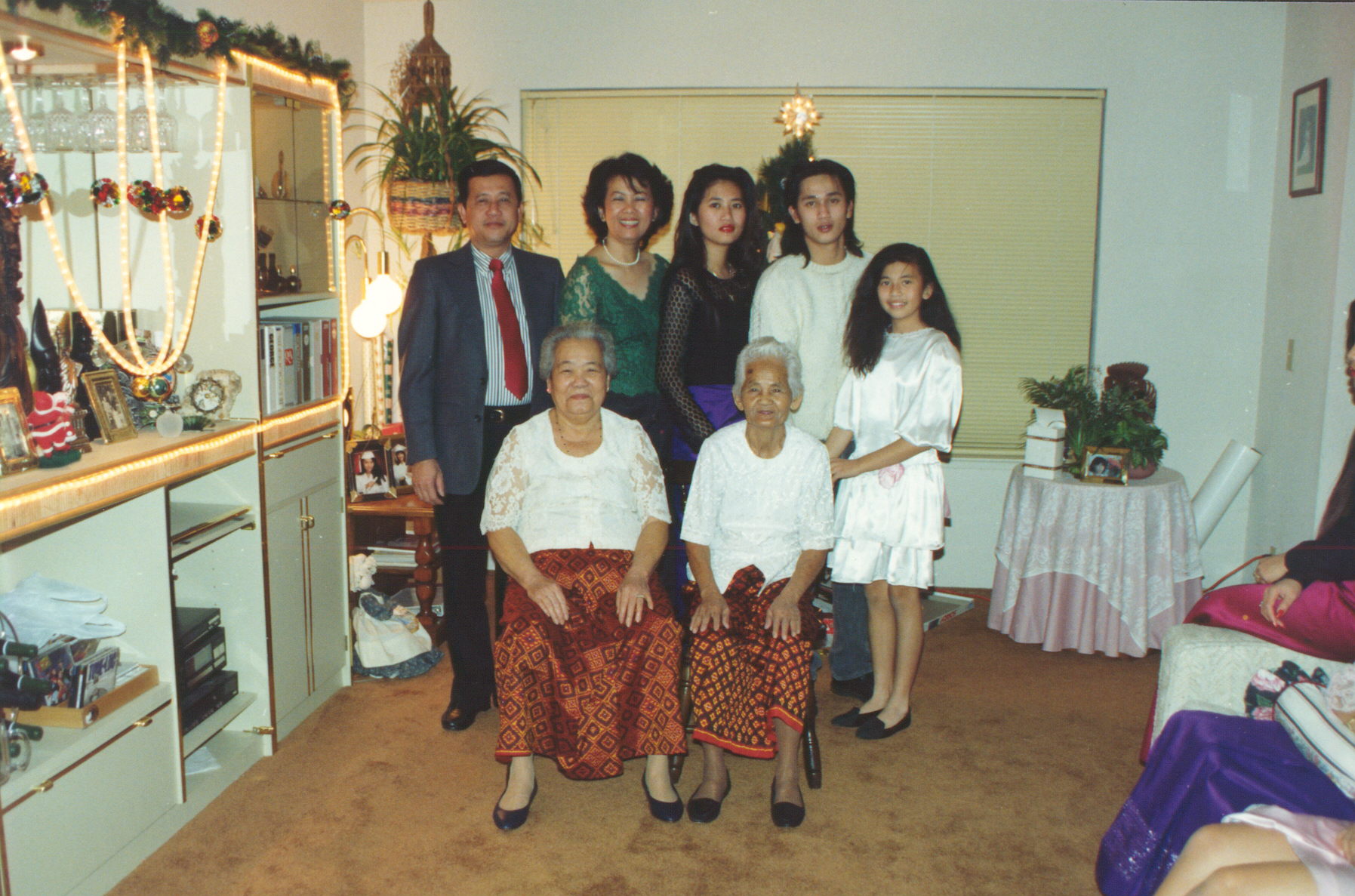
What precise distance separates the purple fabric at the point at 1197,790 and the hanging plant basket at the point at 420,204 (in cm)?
305

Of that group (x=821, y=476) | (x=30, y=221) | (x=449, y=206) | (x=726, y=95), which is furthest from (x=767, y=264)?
(x=30, y=221)

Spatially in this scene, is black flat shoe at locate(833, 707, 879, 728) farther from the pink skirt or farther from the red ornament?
the red ornament

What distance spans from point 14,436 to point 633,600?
1.44m

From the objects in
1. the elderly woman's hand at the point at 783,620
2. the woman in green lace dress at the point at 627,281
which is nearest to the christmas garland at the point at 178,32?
the woman in green lace dress at the point at 627,281

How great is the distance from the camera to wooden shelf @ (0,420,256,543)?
2029 millimetres

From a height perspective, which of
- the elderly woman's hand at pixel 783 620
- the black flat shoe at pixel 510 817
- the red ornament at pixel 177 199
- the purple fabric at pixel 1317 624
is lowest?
the black flat shoe at pixel 510 817

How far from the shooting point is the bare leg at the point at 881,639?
318 centimetres

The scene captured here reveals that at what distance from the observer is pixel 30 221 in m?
2.65

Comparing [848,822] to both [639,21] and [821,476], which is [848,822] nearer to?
[821,476]

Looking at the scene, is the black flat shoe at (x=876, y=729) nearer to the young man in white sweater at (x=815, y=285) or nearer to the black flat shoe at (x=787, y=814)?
the black flat shoe at (x=787, y=814)

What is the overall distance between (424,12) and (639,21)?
3.08ft

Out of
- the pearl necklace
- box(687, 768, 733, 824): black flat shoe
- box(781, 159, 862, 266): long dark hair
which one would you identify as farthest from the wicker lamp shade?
box(687, 768, 733, 824): black flat shoe

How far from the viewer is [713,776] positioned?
9.01 feet

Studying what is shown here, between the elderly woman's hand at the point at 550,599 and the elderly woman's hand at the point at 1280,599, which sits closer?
the elderly woman's hand at the point at 1280,599
